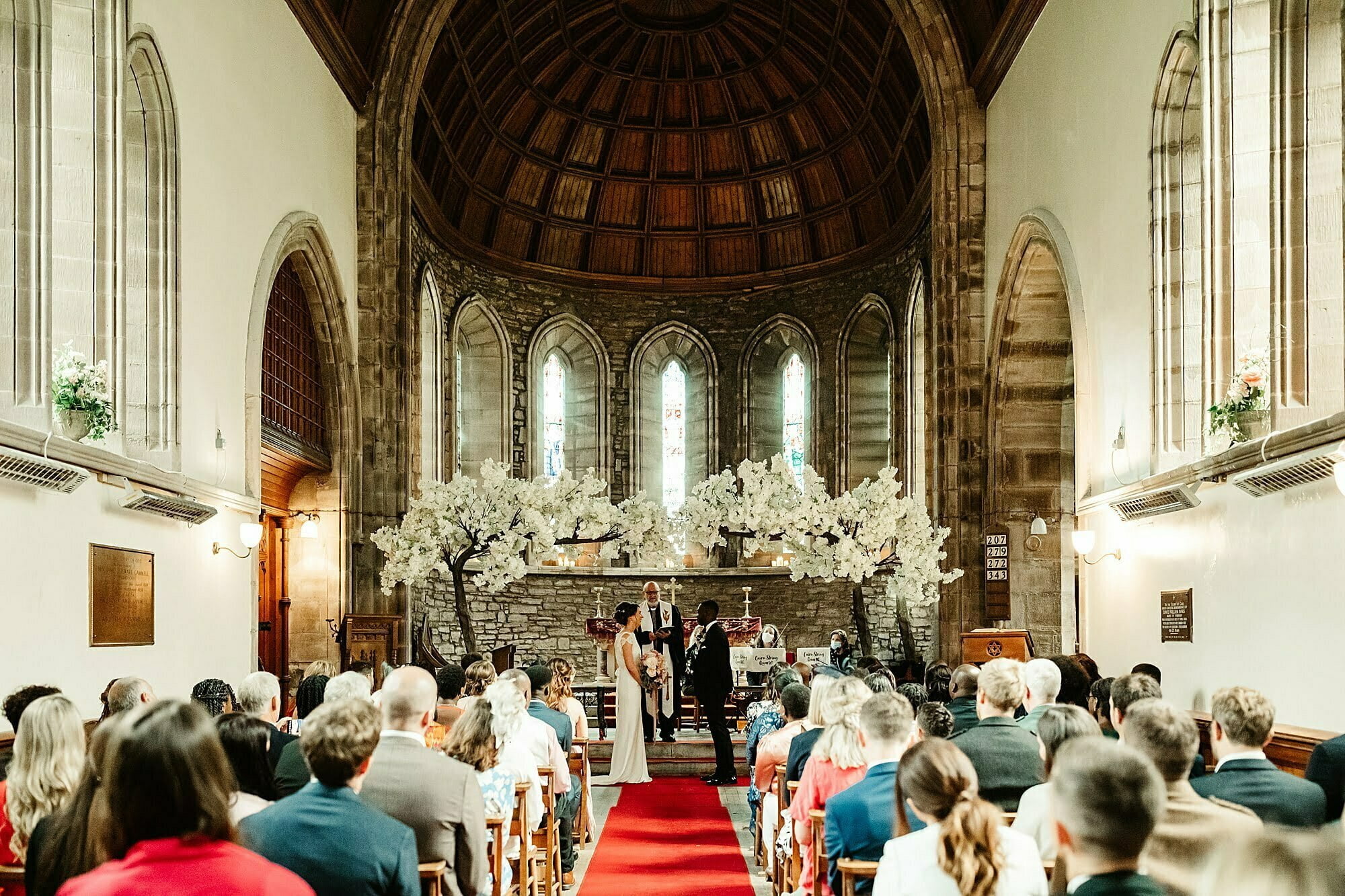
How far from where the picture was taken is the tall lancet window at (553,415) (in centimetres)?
2111

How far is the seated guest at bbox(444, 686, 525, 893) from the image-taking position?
17.6 ft

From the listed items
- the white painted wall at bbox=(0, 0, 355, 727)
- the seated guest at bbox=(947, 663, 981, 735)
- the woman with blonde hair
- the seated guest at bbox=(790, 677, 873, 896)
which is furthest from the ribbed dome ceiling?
the woman with blonde hair

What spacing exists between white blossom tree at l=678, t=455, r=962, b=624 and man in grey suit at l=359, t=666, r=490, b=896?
888 centimetres

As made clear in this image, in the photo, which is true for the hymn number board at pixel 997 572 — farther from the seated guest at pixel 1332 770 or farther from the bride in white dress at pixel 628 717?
the seated guest at pixel 1332 770

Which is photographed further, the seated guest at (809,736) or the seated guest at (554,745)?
the seated guest at (554,745)

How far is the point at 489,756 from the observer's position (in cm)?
543

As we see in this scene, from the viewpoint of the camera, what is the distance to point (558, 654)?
19.4 metres

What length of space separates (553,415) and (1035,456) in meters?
8.86

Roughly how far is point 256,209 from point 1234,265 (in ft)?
26.0

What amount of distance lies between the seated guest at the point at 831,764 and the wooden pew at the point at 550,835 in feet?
5.43

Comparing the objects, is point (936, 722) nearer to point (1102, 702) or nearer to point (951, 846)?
point (1102, 702)

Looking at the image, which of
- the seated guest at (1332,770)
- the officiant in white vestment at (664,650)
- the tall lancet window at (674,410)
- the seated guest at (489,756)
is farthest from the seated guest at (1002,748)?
the tall lancet window at (674,410)

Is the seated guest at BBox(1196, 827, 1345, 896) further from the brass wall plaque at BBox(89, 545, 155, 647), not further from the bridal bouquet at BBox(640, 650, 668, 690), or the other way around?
the bridal bouquet at BBox(640, 650, 668, 690)

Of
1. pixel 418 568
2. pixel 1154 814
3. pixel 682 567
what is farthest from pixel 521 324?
pixel 1154 814
